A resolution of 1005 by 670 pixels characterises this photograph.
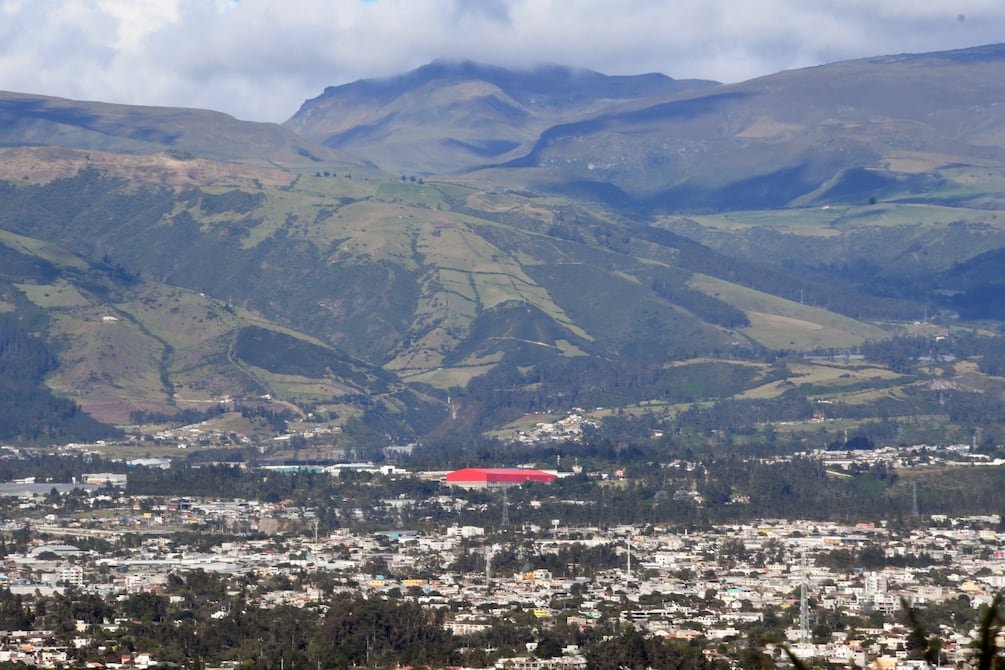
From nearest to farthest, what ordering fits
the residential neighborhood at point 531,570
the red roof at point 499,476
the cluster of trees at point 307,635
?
1. the cluster of trees at point 307,635
2. the residential neighborhood at point 531,570
3. the red roof at point 499,476

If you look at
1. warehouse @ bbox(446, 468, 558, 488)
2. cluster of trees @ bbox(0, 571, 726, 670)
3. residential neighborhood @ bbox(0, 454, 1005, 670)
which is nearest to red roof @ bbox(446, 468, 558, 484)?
warehouse @ bbox(446, 468, 558, 488)

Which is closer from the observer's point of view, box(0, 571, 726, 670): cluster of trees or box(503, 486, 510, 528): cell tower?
box(0, 571, 726, 670): cluster of trees

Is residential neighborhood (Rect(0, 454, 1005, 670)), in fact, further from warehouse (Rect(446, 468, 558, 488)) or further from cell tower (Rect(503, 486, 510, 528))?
warehouse (Rect(446, 468, 558, 488))

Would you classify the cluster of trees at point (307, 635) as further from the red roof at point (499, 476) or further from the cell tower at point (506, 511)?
the red roof at point (499, 476)

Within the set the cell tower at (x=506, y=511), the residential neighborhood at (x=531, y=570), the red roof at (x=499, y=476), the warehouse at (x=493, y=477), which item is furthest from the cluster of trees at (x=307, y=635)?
the red roof at (x=499, y=476)

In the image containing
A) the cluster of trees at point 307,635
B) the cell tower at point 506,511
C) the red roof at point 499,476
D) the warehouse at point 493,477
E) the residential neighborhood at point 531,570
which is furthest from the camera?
the red roof at point 499,476

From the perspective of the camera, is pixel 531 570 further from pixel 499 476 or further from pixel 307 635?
A: pixel 499 476

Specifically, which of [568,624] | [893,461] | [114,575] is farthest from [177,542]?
[893,461]

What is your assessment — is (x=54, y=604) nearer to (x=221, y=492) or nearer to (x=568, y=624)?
(x=568, y=624)

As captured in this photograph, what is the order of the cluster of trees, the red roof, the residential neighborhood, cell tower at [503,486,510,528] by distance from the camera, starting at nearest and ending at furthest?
the cluster of trees < the residential neighborhood < cell tower at [503,486,510,528] < the red roof
